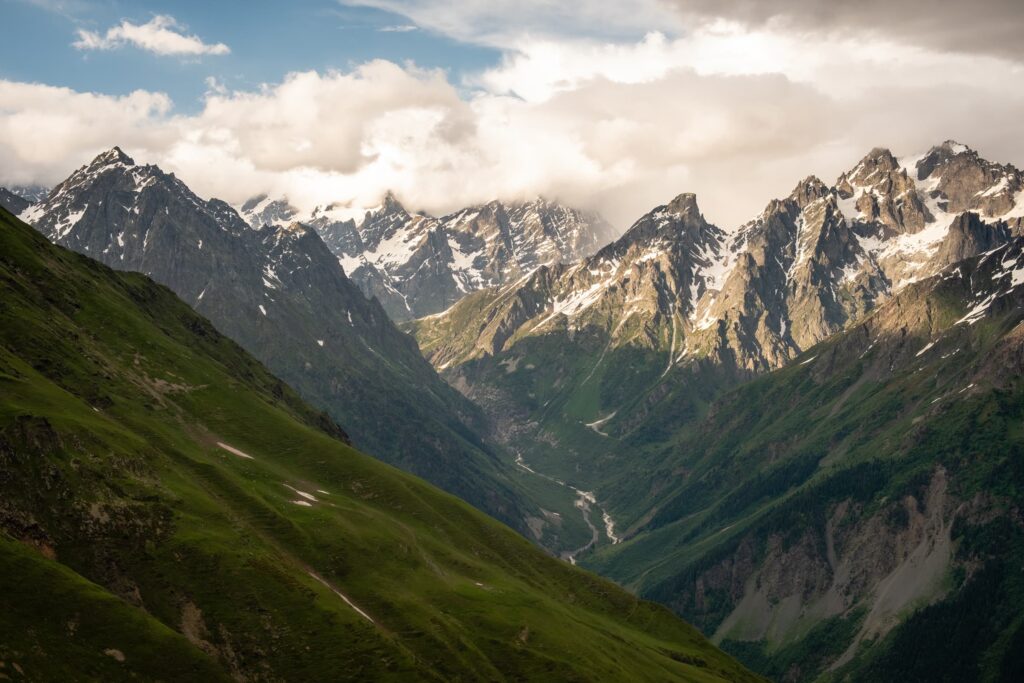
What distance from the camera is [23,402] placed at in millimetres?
Answer: 192875

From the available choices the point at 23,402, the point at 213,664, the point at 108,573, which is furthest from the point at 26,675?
the point at 23,402

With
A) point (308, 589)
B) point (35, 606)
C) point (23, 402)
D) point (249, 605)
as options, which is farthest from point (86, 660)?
point (23, 402)

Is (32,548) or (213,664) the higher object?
(32,548)

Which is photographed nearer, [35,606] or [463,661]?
[35,606]

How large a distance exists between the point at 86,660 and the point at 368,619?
58346mm

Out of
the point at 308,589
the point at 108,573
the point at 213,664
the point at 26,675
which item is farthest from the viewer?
the point at 308,589

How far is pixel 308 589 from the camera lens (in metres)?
185

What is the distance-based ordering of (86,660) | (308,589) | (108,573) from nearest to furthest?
(86,660)
(108,573)
(308,589)

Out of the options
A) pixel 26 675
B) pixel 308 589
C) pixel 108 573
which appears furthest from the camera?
pixel 308 589

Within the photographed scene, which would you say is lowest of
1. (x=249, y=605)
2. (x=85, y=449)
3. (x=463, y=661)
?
(x=463, y=661)

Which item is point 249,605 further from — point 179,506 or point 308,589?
point 179,506

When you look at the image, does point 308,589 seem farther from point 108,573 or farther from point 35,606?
point 35,606

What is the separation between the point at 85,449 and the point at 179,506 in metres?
19.2

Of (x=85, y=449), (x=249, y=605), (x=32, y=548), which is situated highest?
(x=85, y=449)
